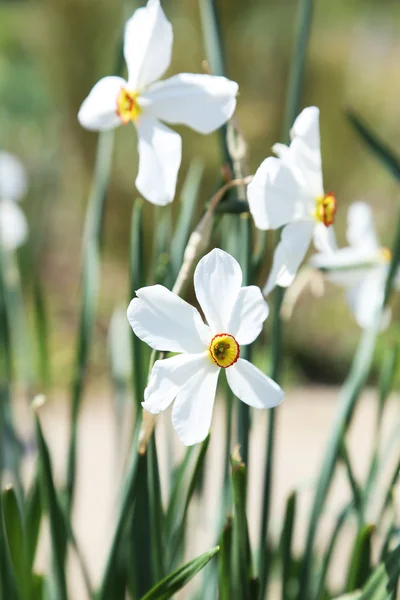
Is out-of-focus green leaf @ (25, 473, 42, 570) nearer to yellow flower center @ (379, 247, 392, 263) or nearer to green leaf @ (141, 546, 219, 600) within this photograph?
green leaf @ (141, 546, 219, 600)

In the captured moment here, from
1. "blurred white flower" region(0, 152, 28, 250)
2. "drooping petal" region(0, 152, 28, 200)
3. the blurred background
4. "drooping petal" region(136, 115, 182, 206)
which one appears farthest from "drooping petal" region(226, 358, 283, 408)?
the blurred background

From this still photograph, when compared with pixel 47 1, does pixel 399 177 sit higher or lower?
lower

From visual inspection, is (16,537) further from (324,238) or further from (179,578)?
(324,238)

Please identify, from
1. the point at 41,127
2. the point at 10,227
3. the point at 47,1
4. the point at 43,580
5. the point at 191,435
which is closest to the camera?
the point at 191,435

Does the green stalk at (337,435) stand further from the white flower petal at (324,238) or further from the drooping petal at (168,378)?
the drooping petal at (168,378)

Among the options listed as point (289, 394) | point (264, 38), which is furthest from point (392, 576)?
point (264, 38)

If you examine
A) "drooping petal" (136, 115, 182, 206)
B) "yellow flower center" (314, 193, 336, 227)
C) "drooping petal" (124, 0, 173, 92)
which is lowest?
"yellow flower center" (314, 193, 336, 227)

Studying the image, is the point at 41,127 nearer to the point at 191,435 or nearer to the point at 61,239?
the point at 61,239
